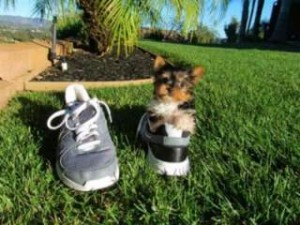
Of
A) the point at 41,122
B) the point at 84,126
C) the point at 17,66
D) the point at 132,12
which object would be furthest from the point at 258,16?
the point at 84,126

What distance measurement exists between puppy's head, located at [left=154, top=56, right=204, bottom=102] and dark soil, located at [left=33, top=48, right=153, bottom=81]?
3216 mm

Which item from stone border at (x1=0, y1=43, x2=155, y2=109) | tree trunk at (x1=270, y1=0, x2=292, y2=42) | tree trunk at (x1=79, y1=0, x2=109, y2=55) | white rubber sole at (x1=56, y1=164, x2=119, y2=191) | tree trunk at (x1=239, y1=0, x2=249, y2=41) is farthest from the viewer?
tree trunk at (x1=239, y1=0, x2=249, y2=41)

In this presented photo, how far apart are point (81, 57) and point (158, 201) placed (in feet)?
17.4

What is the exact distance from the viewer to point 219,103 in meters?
4.26

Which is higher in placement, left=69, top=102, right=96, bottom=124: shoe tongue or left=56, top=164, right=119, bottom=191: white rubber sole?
left=69, top=102, right=96, bottom=124: shoe tongue

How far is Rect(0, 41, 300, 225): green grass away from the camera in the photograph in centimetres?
204

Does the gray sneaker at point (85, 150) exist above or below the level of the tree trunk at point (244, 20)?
above

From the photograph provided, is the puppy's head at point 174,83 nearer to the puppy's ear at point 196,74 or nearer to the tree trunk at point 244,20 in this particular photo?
the puppy's ear at point 196,74

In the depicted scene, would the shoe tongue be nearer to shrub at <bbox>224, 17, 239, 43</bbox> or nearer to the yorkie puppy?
the yorkie puppy

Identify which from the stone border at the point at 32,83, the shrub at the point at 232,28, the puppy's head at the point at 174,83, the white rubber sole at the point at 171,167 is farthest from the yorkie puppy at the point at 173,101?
the shrub at the point at 232,28

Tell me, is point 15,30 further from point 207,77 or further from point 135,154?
point 135,154

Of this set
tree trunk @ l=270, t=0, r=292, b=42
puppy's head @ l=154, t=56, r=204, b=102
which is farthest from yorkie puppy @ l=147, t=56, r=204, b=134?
tree trunk @ l=270, t=0, r=292, b=42

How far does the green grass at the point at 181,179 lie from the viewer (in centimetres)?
204

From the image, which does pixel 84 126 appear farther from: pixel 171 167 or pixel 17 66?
pixel 17 66
